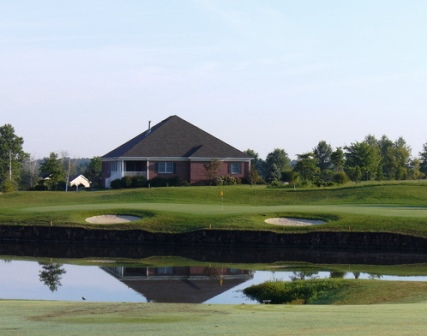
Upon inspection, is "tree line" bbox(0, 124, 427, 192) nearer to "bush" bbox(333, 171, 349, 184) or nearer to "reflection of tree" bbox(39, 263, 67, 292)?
"bush" bbox(333, 171, 349, 184)

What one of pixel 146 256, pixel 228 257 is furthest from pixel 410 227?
pixel 146 256

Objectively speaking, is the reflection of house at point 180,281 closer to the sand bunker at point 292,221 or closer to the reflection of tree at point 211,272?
the reflection of tree at point 211,272

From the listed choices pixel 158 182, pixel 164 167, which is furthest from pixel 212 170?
pixel 158 182

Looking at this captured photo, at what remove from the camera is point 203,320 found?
566 inches

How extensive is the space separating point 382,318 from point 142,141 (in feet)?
196

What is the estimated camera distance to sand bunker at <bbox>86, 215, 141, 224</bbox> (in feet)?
137

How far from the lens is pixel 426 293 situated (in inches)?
Answer: 819

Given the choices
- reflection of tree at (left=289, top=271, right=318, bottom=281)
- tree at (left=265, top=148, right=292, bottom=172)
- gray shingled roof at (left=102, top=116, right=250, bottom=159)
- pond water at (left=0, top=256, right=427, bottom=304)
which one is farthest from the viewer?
tree at (left=265, top=148, right=292, bottom=172)

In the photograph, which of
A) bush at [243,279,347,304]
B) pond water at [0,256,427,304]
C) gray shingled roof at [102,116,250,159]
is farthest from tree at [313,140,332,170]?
bush at [243,279,347,304]

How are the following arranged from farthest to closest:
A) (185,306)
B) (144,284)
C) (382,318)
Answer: (144,284) → (185,306) → (382,318)

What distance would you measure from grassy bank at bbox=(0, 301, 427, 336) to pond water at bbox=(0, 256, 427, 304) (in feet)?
23.1

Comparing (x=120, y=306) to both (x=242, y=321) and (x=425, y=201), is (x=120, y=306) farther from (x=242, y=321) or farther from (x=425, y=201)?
(x=425, y=201)

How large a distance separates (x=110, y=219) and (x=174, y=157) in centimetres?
2859

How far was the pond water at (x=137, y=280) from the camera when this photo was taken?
2480 cm
